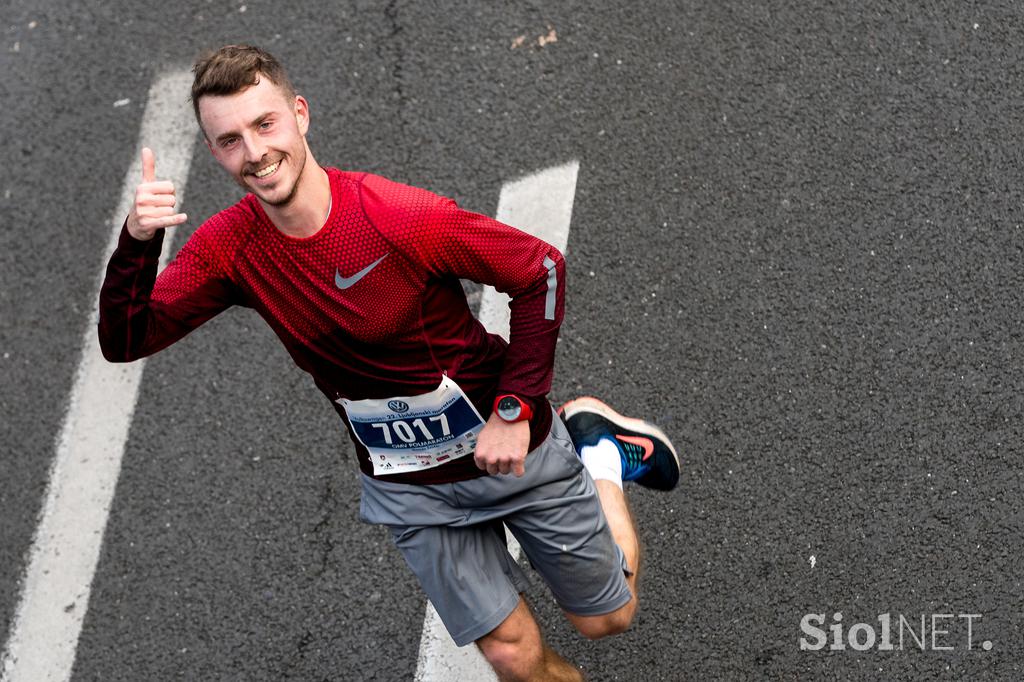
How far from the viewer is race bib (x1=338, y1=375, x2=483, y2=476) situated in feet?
11.3

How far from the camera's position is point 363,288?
10.7 ft

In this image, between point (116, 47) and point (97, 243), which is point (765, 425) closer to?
point (97, 243)

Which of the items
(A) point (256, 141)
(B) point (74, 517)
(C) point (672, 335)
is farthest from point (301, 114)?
(B) point (74, 517)

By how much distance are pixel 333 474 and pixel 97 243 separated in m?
1.75

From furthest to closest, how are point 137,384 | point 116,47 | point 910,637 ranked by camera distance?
point 116,47 < point 137,384 < point 910,637

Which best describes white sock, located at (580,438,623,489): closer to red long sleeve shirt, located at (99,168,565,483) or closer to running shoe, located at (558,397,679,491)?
running shoe, located at (558,397,679,491)

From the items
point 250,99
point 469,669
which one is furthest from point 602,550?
point 250,99

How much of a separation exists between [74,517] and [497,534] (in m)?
2.17

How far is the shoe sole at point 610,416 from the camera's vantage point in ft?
14.6

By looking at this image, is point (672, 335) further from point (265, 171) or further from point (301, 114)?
point (265, 171)

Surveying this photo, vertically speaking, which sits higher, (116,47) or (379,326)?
(379,326)

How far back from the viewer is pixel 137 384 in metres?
5.25

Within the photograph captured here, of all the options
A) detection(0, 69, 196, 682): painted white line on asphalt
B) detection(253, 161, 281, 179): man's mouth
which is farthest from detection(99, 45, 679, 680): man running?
detection(0, 69, 196, 682): painted white line on asphalt

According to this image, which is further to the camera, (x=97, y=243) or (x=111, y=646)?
(x=97, y=243)
